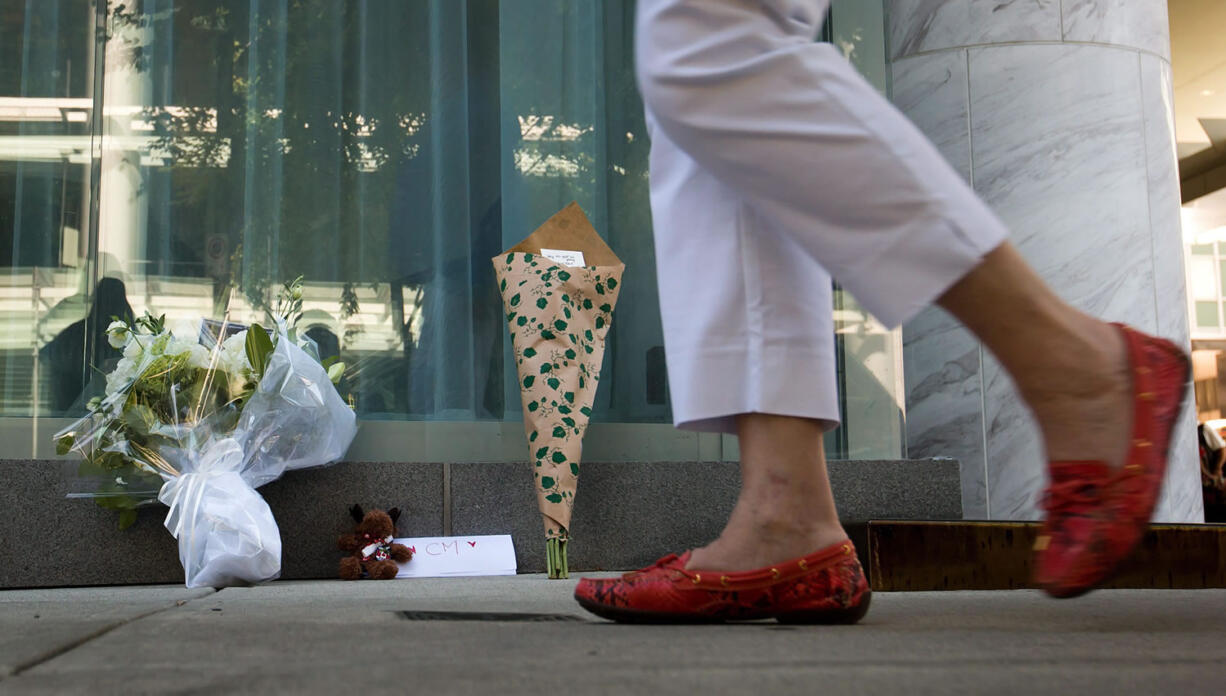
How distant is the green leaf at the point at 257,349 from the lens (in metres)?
2.68

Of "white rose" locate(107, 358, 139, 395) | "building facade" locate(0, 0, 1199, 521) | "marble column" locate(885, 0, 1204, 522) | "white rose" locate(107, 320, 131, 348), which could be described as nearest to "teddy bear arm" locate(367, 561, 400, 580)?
"building facade" locate(0, 0, 1199, 521)

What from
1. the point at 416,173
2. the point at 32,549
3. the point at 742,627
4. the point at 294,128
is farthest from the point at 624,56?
the point at 742,627

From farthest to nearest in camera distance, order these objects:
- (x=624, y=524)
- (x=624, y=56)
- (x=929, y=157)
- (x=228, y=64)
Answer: (x=624, y=56), (x=228, y=64), (x=624, y=524), (x=929, y=157)

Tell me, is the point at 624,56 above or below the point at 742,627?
above

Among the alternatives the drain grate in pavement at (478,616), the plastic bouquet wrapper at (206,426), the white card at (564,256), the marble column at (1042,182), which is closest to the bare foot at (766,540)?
the drain grate in pavement at (478,616)

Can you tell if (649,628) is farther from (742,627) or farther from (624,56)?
(624,56)

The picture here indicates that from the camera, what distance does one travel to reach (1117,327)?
3.86ft

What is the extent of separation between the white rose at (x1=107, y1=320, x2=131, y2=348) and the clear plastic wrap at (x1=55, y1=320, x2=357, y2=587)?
3.8 inches

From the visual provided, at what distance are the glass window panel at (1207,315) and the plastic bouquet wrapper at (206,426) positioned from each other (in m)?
18.8

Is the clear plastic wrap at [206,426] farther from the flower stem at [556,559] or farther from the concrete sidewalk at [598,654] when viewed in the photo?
the concrete sidewalk at [598,654]

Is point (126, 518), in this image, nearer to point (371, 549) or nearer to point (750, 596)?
point (371, 549)

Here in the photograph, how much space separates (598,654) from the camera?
2.79 ft

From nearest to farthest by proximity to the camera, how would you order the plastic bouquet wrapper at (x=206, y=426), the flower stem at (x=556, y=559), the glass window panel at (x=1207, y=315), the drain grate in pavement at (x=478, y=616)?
the drain grate in pavement at (x=478, y=616) < the plastic bouquet wrapper at (x=206, y=426) < the flower stem at (x=556, y=559) < the glass window panel at (x=1207, y=315)

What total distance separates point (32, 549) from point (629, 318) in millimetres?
1711
